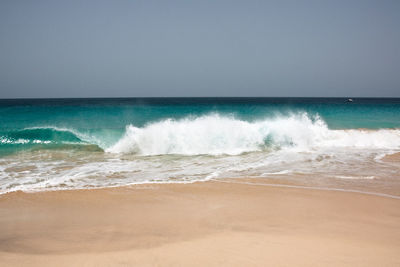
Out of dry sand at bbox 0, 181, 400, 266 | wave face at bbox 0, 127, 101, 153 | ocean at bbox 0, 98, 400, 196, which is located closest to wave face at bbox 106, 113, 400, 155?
ocean at bbox 0, 98, 400, 196

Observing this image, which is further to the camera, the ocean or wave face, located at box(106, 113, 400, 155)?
wave face, located at box(106, 113, 400, 155)

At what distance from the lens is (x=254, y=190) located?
536 centimetres

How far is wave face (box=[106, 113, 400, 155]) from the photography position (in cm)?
1119

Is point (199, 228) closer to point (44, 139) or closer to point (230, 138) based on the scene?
point (230, 138)

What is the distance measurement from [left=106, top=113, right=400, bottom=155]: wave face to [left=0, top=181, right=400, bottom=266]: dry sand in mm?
5677

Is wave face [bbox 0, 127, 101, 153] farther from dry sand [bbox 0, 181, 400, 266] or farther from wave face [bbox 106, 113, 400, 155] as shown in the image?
dry sand [bbox 0, 181, 400, 266]

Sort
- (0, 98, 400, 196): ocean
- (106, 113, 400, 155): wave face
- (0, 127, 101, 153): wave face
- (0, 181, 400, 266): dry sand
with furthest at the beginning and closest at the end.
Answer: (0, 127, 101, 153): wave face < (106, 113, 400, 155): wave face < (0, 98, 400, 196): ocean < (0, 181, 400, 266): dry sand

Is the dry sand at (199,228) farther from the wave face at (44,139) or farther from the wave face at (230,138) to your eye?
the wave face at (44,139)

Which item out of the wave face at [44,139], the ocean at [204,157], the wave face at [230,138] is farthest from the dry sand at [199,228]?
the wave face at [44,139]

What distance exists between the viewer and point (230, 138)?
11984mm

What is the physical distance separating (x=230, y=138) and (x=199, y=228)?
28.1ft

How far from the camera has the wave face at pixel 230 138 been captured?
36.7 feet

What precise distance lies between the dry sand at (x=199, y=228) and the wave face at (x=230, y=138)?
568cm

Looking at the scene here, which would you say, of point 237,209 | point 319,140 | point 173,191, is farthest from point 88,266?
point 319,140
